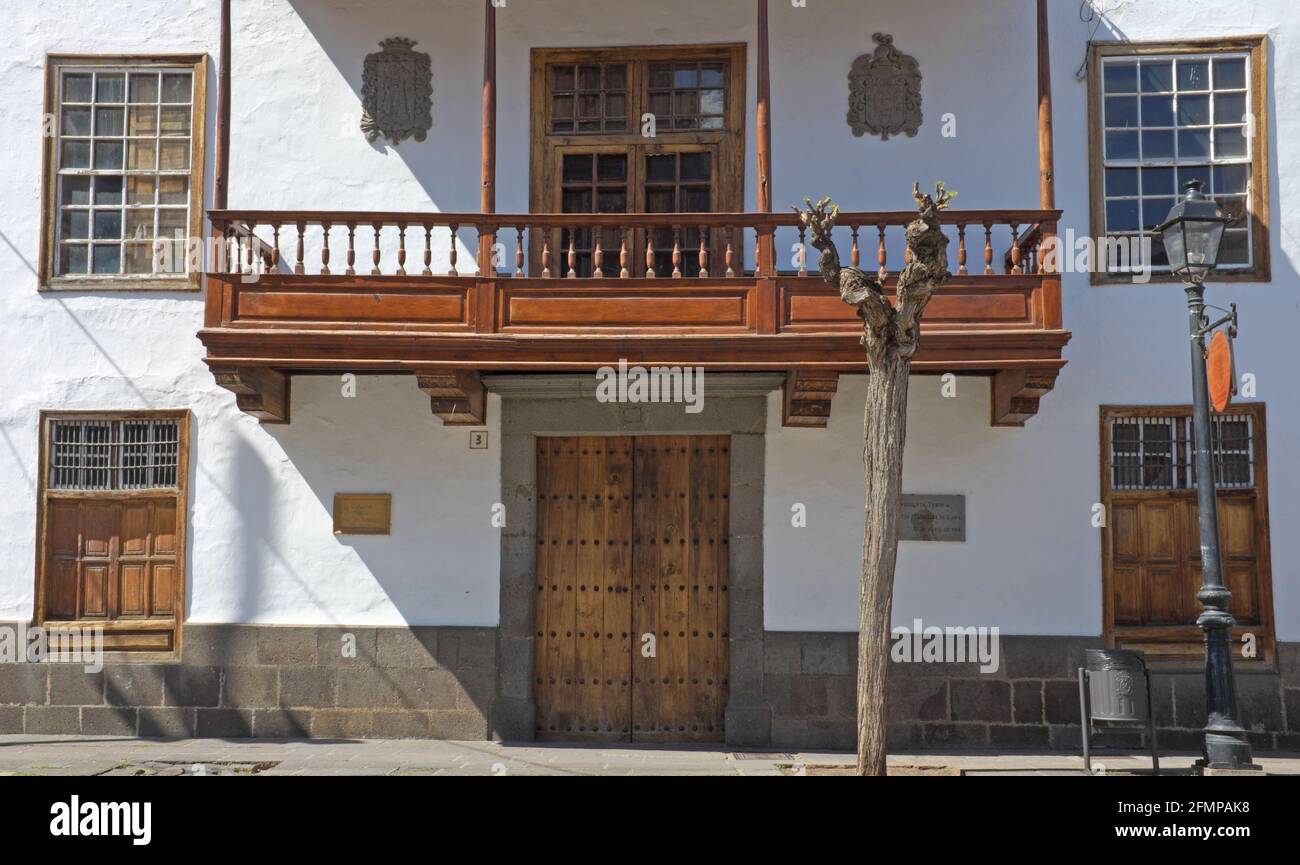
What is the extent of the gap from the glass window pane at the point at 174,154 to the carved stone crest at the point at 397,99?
1.69 meters

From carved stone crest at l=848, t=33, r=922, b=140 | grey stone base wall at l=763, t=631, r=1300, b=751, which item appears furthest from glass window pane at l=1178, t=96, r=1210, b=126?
grey stone base wall at l=763, t=631, r=1300, b=751

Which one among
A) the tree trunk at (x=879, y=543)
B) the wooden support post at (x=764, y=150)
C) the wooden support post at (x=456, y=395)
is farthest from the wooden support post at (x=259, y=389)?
the tree trunk at (x=879, y=543)

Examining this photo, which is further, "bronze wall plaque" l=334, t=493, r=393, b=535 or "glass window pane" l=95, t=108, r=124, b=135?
"glass window pane" l=95, t=108, r=124, b=135

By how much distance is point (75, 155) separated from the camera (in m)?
12.3

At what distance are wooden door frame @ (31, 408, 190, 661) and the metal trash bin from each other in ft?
25.3

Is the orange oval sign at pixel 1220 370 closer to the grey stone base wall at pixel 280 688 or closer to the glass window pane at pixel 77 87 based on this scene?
the grey stone base wall at pixel 280 688

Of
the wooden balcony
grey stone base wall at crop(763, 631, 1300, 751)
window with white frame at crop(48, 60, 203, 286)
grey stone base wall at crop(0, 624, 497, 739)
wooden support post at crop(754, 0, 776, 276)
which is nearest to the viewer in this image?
the wooden balcony

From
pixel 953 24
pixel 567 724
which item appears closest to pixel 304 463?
pixel 567 724

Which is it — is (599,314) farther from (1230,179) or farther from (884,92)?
(1230,179)

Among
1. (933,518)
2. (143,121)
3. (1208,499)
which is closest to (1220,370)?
(1208,499)

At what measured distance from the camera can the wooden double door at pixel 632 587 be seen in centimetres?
1168

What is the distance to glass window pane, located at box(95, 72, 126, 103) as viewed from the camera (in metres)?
12.3

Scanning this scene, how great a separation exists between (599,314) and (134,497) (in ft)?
15.4

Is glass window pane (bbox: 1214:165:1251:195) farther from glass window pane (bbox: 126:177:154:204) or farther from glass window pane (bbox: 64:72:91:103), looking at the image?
glass window pane (bbox: 64:72:91:103)
